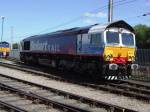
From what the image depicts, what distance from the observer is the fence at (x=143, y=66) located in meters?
23.8

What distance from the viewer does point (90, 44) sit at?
21578 millimetres

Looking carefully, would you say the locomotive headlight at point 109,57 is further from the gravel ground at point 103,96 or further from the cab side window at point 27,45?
the cab side window at point 27,45

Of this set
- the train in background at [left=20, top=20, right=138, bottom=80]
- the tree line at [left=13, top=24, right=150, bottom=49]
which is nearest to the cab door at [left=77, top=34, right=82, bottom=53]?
the train in background at [left=20, top=20, right=138, bottom=80]

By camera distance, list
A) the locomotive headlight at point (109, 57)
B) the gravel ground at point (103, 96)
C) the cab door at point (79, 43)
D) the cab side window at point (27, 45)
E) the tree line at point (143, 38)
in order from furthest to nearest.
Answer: the tree line at point (143, 38), the cab side window at point (27, 45), the cab door at point (79, 43), the locomotive headlight at point (109, 57), the gravel ground at point (103, 96)

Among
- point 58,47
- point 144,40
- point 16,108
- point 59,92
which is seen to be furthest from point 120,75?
point 144,40

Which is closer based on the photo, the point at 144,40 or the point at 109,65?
the point at 109,65

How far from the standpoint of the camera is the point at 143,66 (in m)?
24.9

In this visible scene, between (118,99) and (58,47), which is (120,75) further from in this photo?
(58,47)

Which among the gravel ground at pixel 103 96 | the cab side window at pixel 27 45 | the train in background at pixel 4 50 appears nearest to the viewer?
the gravel ground at pixel 103 96

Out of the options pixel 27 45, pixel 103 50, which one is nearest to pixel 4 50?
pixel 27 45

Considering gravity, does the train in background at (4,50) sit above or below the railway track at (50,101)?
above

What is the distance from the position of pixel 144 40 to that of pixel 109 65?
40.0 metres

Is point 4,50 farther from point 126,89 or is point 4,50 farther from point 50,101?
point 50,101

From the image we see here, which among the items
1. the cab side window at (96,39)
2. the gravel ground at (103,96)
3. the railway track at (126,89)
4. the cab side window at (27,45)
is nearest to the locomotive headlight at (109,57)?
the cab side window at (96,39)
